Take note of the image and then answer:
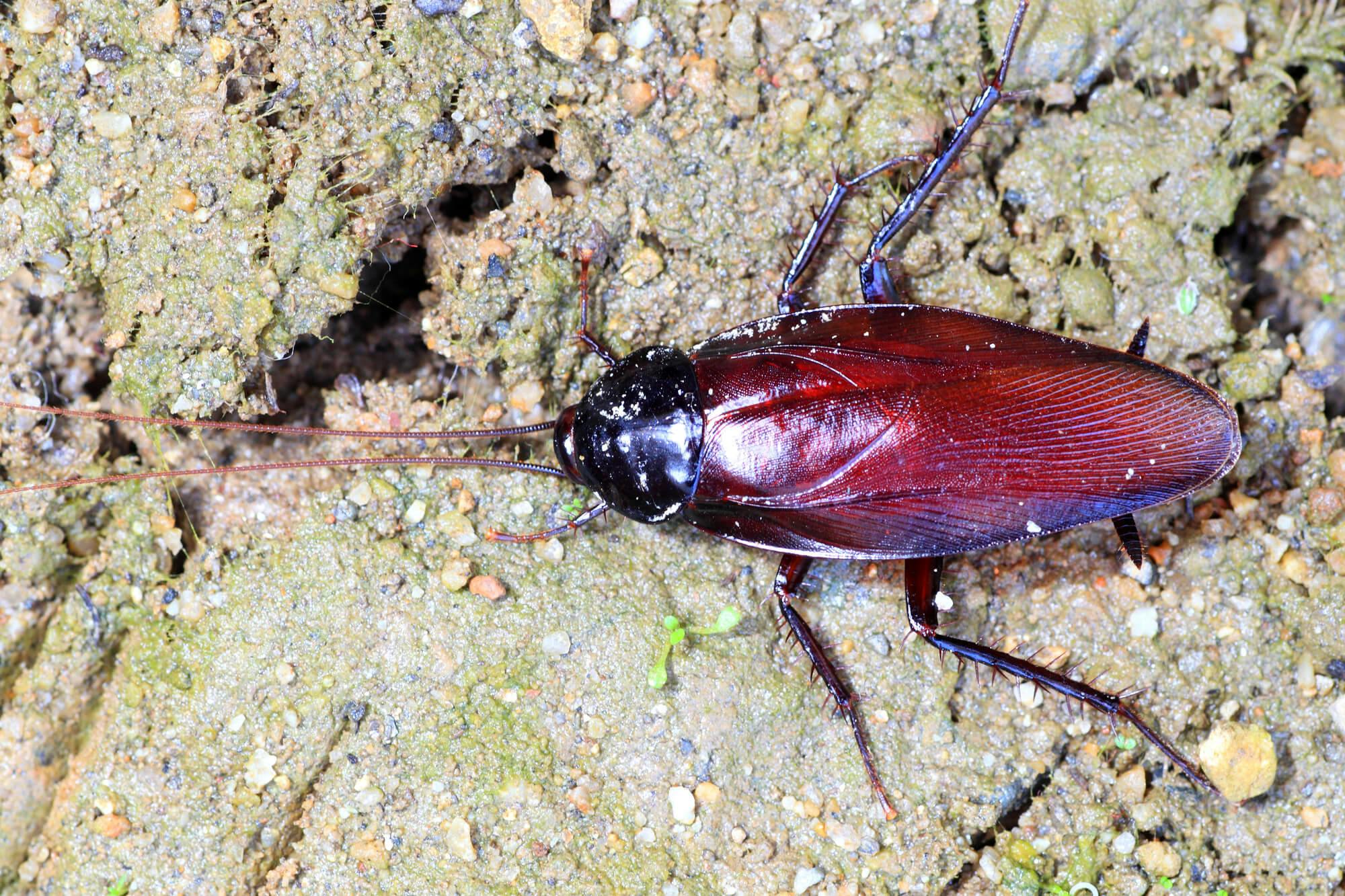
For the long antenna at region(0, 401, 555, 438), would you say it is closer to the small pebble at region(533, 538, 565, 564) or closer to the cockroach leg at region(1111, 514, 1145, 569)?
the small pebble at region(533, 538, 565, 564)

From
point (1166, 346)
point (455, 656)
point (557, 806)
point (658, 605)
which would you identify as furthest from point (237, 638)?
point (1166, 346)

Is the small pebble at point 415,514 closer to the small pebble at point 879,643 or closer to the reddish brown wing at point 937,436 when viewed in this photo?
the reddish brown wing at point 937,436

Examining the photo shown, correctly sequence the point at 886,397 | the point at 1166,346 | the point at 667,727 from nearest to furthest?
the point at 886,397, the point at 667,727, the point at 1166,346

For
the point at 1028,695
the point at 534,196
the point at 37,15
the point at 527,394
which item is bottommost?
the point at 1028,695

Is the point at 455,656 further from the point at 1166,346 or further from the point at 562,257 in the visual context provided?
the point at 1166,346

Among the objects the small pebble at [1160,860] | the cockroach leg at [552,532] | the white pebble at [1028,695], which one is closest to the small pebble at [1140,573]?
the white pebble at [1028,695]

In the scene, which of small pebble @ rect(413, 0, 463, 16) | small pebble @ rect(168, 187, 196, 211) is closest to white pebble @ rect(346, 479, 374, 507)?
small pebble @ rect(168, 187, 196, 211)

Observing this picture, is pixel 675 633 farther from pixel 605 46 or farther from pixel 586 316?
pixel 605 46

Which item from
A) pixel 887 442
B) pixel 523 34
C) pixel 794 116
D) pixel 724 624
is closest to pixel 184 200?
pixel 523 34
